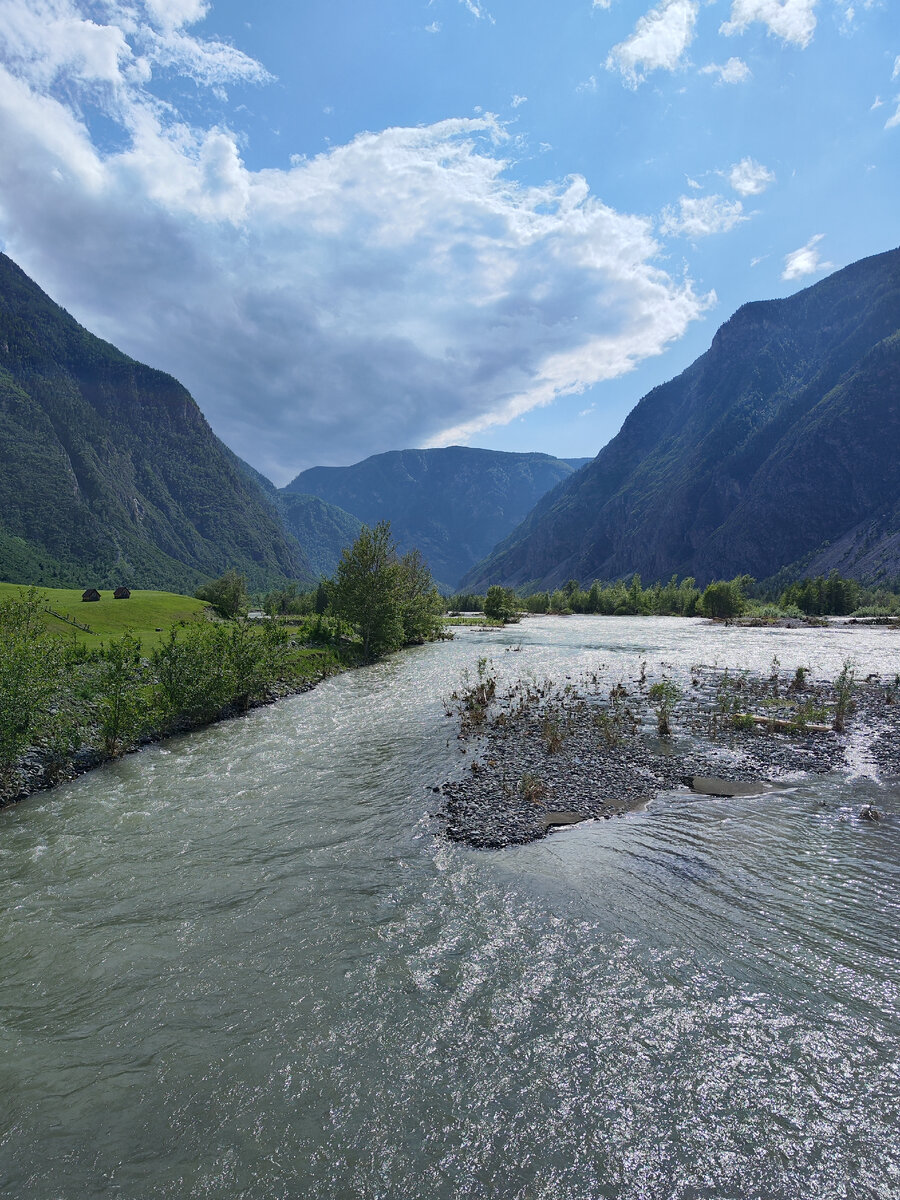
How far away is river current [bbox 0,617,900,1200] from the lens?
6.22 meters

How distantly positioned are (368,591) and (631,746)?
119ft

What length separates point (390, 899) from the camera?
11.4 metres

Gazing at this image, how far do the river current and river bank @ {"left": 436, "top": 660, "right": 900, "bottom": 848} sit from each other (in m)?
1.52

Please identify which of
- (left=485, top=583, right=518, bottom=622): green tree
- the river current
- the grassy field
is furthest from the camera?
(left=485, top=583, right=518, bottom=622): green tree

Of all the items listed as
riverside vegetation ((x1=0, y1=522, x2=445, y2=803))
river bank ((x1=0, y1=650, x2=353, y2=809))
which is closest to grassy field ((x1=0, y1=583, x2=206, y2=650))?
riverside vegetation ((x1=0, y1=522, x2=445, y2=803))

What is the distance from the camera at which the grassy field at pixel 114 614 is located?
45153mm

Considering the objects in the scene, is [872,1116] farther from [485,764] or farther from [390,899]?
[485,764]

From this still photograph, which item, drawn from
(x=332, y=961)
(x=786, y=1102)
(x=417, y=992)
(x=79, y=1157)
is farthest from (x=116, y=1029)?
(x=786, y=1102)

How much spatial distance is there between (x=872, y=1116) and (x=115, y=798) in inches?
772

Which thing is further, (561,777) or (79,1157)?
(561,777)

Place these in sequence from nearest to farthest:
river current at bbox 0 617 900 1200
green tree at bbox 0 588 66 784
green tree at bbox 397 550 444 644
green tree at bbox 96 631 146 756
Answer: river current at bbox 0 617 900 1200
green tree at bbox 0 588 66 784
green tree at bbox 96 631 146 756
green tree at bbox 397 550 444 644

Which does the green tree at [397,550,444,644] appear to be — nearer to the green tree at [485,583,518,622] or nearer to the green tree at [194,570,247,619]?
the green tree at [194,570,247,619]

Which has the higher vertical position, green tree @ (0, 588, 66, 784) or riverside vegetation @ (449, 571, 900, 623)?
riverside vegetation @ (449, 571, 900, 623)

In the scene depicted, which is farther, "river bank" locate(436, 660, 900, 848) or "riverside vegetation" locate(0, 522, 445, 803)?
"riverside vegetation" locate(0, 522, 445, 803)
